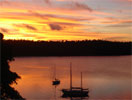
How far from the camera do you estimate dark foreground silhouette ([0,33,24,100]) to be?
10.5 metres

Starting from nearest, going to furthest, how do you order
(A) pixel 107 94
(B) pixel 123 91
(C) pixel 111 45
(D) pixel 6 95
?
(D) pixel 6 95
(A) pixel 107 94
(B) pixel 123 91
(C) pixel 111 45

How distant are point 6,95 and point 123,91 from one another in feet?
163

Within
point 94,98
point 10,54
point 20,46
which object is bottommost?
point 94,98

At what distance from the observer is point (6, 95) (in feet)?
34.8

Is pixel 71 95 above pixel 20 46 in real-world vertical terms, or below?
below

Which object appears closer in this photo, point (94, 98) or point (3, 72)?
point (3, 72)

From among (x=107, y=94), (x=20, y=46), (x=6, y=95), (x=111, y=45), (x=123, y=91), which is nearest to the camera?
(x=6, y=95)

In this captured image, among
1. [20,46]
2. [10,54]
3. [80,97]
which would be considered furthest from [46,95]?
[20,46]

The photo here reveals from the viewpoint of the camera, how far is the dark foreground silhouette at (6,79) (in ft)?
34.5

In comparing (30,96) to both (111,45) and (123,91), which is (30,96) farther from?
(111,45)

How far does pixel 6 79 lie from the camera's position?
10.7 metres

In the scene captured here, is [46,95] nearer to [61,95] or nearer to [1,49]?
[61,95]

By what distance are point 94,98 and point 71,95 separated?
4063mm

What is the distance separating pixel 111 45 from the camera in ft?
594
